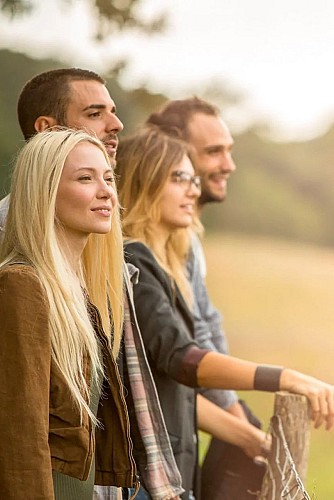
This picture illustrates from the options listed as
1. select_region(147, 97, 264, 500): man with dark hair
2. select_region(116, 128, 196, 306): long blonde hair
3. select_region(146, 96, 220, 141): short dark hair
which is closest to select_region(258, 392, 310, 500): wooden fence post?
select_region(147, 97, 264, 500): man with dark hair

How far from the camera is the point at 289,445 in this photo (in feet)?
11.3

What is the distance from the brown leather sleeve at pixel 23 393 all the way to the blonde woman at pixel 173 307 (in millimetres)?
1012

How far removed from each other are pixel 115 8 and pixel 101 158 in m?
1.30

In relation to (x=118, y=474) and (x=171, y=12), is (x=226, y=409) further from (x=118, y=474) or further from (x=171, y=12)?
(x=171, y=12)

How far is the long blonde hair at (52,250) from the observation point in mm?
2516

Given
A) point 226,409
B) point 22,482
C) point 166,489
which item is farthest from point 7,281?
point 226,409

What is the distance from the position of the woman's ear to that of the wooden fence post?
1.15 metres

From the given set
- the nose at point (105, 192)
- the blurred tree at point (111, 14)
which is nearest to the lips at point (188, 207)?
the blurred tree at point (111, 14)

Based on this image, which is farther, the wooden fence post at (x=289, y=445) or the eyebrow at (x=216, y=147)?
the eyebrow at (x=216, y=147)

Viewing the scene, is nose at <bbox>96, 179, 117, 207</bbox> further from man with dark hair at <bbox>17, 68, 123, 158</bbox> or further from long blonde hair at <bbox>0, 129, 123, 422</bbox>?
man with dark hair at <bbox>17, 68, 123, 158</bbox>

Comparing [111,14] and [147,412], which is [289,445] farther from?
[111,14]

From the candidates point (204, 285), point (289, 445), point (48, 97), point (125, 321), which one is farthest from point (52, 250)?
point (204, 285)

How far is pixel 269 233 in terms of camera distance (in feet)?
13.0

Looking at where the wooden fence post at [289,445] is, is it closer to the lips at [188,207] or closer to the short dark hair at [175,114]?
the lips at [188,207]
